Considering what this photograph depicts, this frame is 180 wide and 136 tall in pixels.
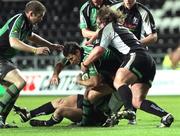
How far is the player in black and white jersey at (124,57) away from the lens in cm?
856

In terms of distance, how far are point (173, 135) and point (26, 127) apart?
2.57m

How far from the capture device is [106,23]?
28.9 feet

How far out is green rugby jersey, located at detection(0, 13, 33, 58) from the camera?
9.24 metres

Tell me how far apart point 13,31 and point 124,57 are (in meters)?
1.65

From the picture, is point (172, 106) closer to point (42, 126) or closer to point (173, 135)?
point (42, 126)

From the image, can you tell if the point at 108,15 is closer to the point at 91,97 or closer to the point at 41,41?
the point at 91,97

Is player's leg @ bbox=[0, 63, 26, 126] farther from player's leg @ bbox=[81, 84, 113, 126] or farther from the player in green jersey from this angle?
player's leg @ bbox=[81, 84, 113, 126]

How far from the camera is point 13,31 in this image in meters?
9.23

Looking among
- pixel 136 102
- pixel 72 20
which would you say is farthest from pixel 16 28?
pixel 72 20

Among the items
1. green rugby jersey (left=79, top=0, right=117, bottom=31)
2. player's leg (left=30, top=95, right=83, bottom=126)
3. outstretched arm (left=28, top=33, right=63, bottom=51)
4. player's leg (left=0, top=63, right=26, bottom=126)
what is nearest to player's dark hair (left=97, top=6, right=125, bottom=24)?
player's leg (left=30, top=95, right=83, bottom=126)

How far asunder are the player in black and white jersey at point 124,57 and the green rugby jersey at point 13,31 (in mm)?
1154

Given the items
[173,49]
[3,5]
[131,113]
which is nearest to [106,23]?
[131,113]

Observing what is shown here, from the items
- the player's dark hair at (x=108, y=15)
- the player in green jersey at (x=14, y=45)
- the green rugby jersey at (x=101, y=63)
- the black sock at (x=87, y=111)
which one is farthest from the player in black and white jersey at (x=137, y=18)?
the black sock at (x=87, y=111)

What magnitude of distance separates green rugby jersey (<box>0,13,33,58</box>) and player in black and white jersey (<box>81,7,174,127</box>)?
1154 mm
